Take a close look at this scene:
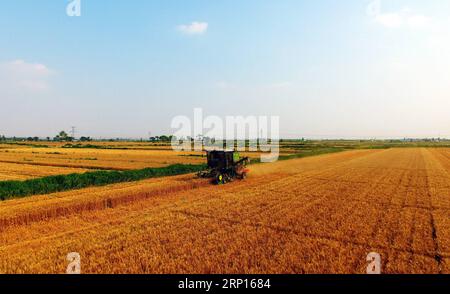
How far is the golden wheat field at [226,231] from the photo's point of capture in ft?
22.6

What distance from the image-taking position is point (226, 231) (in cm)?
923

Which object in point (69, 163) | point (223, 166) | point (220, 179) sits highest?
point (223, 166)

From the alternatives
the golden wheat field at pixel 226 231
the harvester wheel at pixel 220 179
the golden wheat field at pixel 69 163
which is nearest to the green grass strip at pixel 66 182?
the golden wheat field at pixel 226 231

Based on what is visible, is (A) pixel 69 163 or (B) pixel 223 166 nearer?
(B) pixel 223 166

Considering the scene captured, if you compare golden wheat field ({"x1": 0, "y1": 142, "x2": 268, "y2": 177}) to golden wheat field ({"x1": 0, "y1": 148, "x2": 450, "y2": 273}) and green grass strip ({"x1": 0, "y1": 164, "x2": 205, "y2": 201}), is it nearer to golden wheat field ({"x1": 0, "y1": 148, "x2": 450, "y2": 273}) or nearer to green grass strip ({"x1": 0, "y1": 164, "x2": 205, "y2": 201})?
green grass strip ({"x1": 0, "y1": 164, "x2": 205, "y2": 201})

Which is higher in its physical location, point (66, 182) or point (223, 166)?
point (223, 166)

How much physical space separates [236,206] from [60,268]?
7.47 meters

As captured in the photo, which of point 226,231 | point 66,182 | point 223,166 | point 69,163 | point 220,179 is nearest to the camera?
point 226,231

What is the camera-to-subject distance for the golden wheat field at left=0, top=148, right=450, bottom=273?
690cm

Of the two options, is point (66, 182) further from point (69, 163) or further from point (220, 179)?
point (69, 163)

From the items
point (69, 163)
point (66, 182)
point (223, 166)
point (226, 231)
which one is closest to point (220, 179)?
point (223, 166)
